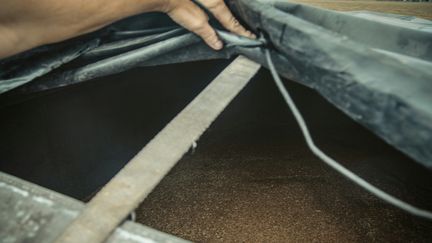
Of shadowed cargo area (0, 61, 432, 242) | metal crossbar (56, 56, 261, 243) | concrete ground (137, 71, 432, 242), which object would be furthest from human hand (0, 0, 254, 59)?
concrete ground (137, 71, 432, 242)

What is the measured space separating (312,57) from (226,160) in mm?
1795

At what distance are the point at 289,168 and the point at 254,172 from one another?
30cm

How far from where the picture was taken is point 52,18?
95 cm

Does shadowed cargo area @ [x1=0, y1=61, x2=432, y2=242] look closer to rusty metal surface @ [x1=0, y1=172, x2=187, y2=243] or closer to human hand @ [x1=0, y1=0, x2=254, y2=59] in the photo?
human hand @ [x1=0, y1=0, x2=254, y2=59]

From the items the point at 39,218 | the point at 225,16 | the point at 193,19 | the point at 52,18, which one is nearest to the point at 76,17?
the point at 52,18

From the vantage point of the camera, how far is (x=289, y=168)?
243 centimetres

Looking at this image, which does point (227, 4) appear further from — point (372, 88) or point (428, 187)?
point (428, 187)

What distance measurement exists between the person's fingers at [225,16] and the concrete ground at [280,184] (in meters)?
0.81

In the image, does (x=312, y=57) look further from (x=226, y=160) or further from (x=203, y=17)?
(x=226, y=160)

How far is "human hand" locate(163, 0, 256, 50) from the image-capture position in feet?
3.59

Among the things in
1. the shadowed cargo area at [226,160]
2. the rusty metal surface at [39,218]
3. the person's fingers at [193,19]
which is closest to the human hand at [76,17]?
the person's fingers at [193,19]

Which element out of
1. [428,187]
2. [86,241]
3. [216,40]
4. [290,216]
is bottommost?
[428,187]

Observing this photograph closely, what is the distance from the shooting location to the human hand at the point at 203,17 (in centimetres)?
109

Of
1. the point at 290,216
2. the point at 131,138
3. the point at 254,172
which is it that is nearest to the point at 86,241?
the point at 131,138
